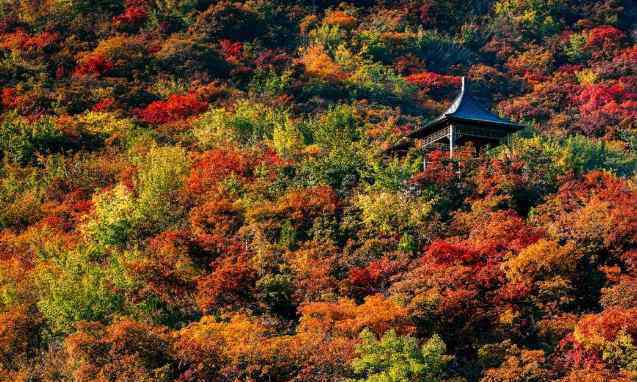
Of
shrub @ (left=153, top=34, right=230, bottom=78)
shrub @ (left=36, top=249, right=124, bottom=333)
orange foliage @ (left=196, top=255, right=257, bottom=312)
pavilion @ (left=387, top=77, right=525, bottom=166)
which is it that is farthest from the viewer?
shrub @ (left=153, top=34, right=230, bottom=78)

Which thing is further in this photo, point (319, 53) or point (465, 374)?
point (319, 53)

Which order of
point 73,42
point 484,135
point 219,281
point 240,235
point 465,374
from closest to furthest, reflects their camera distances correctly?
point 465,374
point 219,281
point 240,235
point 484,135
point 73,42

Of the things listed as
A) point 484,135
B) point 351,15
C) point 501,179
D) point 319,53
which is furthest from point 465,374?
point 351,15

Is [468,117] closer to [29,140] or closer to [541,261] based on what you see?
[541,261]

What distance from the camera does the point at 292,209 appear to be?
4306 cm

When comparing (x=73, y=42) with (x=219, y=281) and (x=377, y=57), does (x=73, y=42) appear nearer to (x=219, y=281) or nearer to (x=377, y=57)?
(x=377, y=57)

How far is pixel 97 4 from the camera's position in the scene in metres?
74.6

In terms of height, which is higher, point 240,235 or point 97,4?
point 97,4

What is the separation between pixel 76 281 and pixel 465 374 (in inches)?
625

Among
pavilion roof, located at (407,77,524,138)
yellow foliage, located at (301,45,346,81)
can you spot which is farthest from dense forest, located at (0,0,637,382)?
pavilion roof, located at (407,77,524,138)

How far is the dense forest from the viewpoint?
3209 centimetres

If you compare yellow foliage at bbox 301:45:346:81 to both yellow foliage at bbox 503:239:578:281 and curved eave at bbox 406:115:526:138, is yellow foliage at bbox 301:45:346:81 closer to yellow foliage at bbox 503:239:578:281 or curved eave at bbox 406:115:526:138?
curved eave at bbox 406:115:526:138

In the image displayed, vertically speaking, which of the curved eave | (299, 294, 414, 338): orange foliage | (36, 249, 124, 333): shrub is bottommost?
(36, 249, 124, 333): shrub

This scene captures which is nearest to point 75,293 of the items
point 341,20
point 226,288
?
point 226,288
